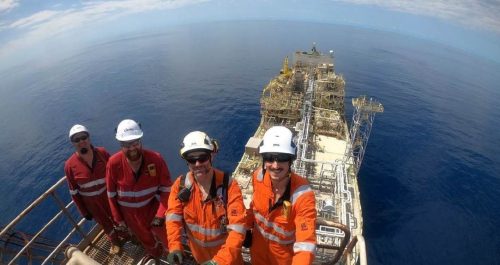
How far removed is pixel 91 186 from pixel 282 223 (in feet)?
17.9

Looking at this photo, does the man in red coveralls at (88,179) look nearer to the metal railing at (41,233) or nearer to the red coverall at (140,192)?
the metal railing at (41,233)

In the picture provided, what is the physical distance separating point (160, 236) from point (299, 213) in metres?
4.11

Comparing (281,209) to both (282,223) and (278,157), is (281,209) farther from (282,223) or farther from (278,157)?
(278,157)

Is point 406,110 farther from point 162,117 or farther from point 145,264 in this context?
point 145,264

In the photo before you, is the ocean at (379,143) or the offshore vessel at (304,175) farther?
the ocean at (379,143)

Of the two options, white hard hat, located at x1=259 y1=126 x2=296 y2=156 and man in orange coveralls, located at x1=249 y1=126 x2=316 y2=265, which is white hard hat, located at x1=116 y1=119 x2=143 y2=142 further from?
white hard hat, located at x1=259 y1=126 x2=296 y2=156

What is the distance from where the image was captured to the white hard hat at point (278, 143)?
4.37 meters

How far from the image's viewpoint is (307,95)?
114ft

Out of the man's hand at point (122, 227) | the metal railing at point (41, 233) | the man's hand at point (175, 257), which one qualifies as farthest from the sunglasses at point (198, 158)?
the metal railing at point (41, 233)

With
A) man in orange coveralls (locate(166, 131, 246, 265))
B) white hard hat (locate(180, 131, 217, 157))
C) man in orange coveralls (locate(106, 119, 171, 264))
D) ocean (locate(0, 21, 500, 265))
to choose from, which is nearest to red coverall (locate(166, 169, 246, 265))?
man in orange coveralls (locate(166, 131, 246, 265))

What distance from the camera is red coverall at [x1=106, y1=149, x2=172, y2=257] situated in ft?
20.2

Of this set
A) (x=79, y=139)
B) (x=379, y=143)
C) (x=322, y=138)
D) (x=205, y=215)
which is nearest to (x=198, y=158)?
(x=205, y=215)

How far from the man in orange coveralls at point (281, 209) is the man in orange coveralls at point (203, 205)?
1.44ft

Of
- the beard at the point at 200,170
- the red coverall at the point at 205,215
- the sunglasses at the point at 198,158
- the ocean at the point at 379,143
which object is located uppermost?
the sunglasses at the point at 198,158
